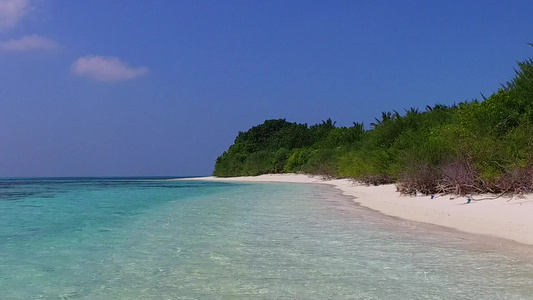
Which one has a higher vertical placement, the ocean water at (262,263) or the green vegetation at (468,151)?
the green vegetation at (468,151)

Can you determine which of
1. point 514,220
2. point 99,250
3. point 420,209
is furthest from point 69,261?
point 420,209

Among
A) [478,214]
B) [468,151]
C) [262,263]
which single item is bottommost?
[262,263]

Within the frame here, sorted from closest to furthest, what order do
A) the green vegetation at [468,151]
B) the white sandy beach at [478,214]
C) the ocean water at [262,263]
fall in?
the ocean water at [262,263]
the white sandy beach at [478,214]
the green vegetation at [468,151]

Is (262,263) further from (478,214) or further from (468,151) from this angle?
(468,151)

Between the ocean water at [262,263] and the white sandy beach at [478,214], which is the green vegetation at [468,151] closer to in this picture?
the white sandy beach at [478,214]

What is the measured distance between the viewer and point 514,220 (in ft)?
30.9

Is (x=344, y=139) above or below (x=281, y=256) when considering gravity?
above

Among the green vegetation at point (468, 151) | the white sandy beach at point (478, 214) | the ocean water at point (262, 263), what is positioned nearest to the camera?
the ocean water at point (262, 263)

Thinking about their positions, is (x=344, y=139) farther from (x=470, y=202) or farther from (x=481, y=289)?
(x=481, y=289)

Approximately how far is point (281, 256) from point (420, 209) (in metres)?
7.77

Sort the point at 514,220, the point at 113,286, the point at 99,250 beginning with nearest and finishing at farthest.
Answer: the point at 113,286
the point at 99,250
the point at 514,220

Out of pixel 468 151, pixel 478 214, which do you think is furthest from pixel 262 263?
pixel 468 151

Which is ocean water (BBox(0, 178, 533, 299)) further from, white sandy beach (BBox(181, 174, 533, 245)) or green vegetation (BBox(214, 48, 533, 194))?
green vegetation (BBox(214, 48, 533, 194))

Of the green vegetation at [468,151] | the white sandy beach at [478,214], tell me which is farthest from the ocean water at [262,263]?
the green vegetation at [468,151]
